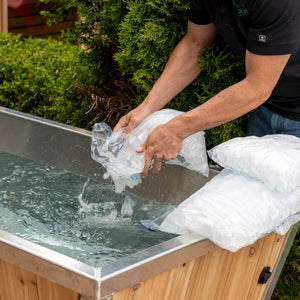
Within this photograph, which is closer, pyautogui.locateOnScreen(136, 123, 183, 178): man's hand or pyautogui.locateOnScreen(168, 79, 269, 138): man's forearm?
pyautogui.locateOnScreen(168, 79, 269, 138): man's forearm

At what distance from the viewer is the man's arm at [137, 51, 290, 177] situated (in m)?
1.57

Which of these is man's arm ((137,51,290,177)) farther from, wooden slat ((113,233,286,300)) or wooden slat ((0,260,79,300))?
wooden slat ((0,260,79,300))

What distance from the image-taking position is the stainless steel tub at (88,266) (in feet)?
4.04

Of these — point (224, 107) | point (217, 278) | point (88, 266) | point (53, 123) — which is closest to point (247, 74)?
point (224, 107)

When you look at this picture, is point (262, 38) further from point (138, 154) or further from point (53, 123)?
point (53, 123)

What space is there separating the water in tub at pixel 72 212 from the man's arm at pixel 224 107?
1.19 feet

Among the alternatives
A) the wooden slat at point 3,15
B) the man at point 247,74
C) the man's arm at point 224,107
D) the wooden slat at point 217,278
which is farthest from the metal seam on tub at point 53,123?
the wooden slat at point 3,15

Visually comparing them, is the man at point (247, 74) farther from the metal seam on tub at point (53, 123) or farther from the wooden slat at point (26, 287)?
the wooden slat at point (26, 287)

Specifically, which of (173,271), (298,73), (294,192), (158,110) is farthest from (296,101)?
(173,271)

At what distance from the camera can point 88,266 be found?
125 cm

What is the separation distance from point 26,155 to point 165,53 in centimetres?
103

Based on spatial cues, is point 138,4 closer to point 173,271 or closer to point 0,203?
point 0,203

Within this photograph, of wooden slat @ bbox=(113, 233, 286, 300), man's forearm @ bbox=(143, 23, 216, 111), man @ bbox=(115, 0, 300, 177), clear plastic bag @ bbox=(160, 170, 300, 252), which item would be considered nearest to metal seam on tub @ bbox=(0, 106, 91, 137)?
man @ bbox=(115, 0, 300, 177)

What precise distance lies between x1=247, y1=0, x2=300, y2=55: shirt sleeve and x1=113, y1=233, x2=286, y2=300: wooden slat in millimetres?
743
